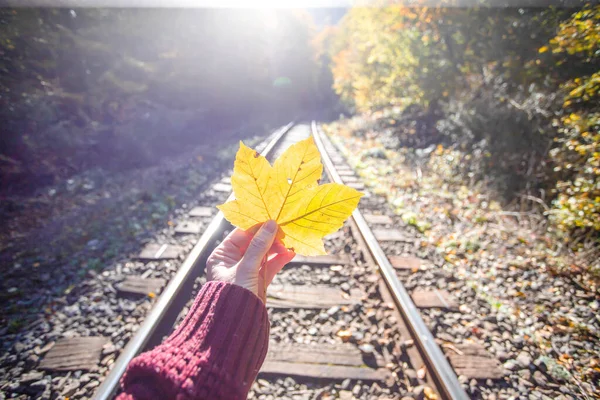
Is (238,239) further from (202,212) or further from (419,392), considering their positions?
(202,212)

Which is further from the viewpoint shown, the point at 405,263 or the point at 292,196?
the point at 405,263

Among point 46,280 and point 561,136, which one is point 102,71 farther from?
point 561,136

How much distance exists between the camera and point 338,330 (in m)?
2.55

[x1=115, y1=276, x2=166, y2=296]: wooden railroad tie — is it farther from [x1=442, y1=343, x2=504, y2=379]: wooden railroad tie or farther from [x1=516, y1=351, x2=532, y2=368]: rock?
[x1=516, y1=351, x2=532, y2=368]: rock

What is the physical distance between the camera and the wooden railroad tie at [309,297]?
2.80 m

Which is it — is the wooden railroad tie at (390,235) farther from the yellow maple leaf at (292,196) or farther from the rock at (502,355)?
the yellow maple leaf at (292,196)

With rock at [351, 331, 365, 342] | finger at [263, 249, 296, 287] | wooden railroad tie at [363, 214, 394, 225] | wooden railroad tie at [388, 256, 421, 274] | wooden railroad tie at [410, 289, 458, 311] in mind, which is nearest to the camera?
finger at [263, 249, 296, 287]

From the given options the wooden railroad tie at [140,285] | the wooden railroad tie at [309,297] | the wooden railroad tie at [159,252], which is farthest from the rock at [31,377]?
the wooden railroad tie at [309,297]

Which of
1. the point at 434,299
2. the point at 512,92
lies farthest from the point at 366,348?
the point at 512,92

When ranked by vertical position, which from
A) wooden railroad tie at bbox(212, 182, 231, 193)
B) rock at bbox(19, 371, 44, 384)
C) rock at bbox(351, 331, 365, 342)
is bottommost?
rock at bbox(351, 331, 365, 342)

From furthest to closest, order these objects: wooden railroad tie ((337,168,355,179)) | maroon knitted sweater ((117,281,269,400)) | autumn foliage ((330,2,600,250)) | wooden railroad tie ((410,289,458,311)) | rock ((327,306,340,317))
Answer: wooden railroad tie ((337,168,355,179)) → autumn foliage ((330,2,600,250)) → wooden railroad tie ((410,289,458,311)) → rock ((327,306,340,317)) → maroon knitted sweater ((117,281,269,400))

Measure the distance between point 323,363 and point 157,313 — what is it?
1.47m

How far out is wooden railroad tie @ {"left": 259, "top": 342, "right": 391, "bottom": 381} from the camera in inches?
85.2

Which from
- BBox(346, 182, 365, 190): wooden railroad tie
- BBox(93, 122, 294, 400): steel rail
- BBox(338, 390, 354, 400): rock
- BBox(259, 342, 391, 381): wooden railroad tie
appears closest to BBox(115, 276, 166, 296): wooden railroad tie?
BBox(93, 122, 294, 400): steel rail
